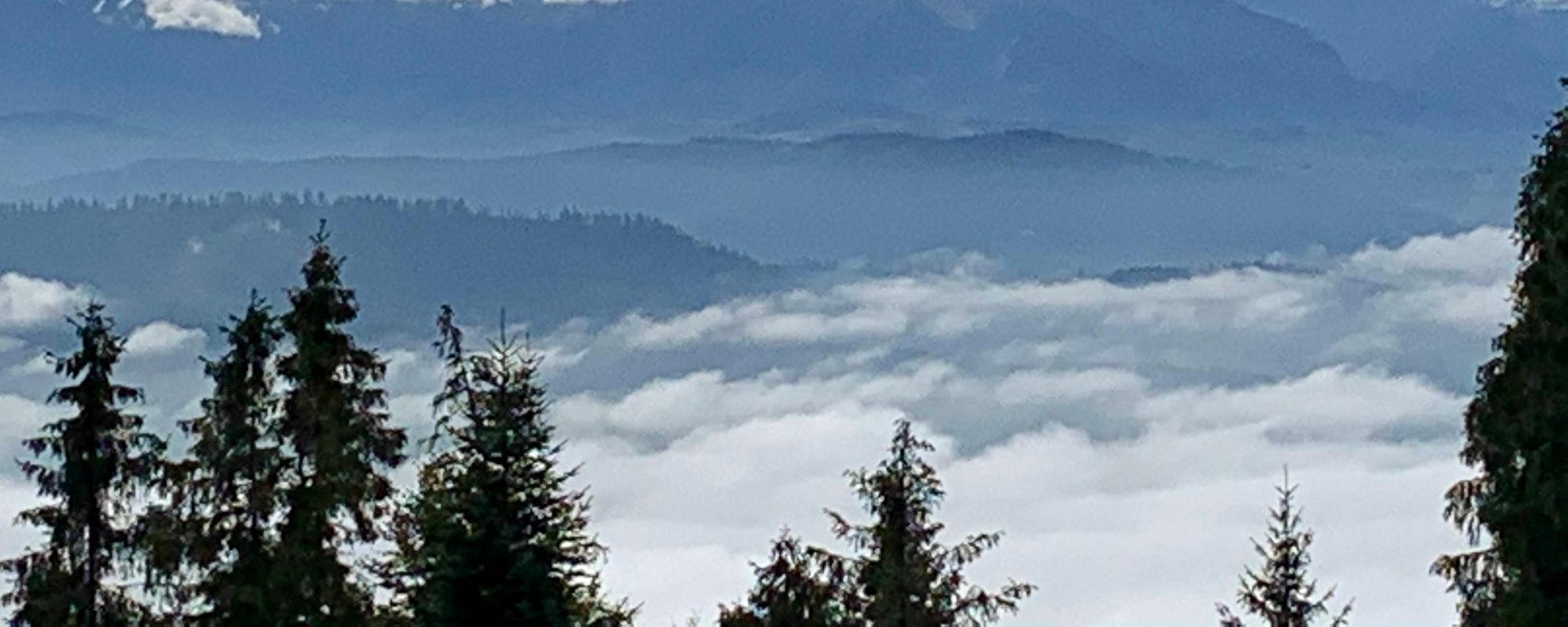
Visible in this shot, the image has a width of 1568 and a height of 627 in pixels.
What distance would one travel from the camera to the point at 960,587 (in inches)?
1007

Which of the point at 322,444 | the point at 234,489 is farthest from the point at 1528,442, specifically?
the point at 234,489

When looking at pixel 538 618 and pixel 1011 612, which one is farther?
pixel 1011 612

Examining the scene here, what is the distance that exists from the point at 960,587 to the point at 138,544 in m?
11.1

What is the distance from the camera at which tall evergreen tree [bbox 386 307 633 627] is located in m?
19.3

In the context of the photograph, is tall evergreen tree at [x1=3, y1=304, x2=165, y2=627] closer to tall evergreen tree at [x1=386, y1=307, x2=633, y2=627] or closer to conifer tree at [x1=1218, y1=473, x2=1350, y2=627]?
tall evergreen tree at [x1=386, y1=307, x2=633, y2=627]

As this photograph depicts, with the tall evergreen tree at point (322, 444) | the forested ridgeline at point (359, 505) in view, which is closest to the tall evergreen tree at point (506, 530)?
the forested ridgeline at point (359, 505)

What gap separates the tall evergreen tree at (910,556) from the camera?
2488cm

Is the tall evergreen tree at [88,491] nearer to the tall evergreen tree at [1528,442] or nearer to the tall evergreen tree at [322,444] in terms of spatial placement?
the tall evergreen tree at [322,444]

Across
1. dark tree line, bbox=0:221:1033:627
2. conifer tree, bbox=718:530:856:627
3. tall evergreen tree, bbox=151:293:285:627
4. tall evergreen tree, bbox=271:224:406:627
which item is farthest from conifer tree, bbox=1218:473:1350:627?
tall evergreen tree, bbox=151:293:285:627

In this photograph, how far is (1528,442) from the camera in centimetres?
2494

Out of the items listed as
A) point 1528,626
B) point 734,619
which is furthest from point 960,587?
point 1528,626

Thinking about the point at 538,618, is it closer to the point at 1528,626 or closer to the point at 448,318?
the point at 448,318

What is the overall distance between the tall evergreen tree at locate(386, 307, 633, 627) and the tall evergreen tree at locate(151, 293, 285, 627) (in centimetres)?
628

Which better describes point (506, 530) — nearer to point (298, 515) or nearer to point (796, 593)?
point (796, 593)
